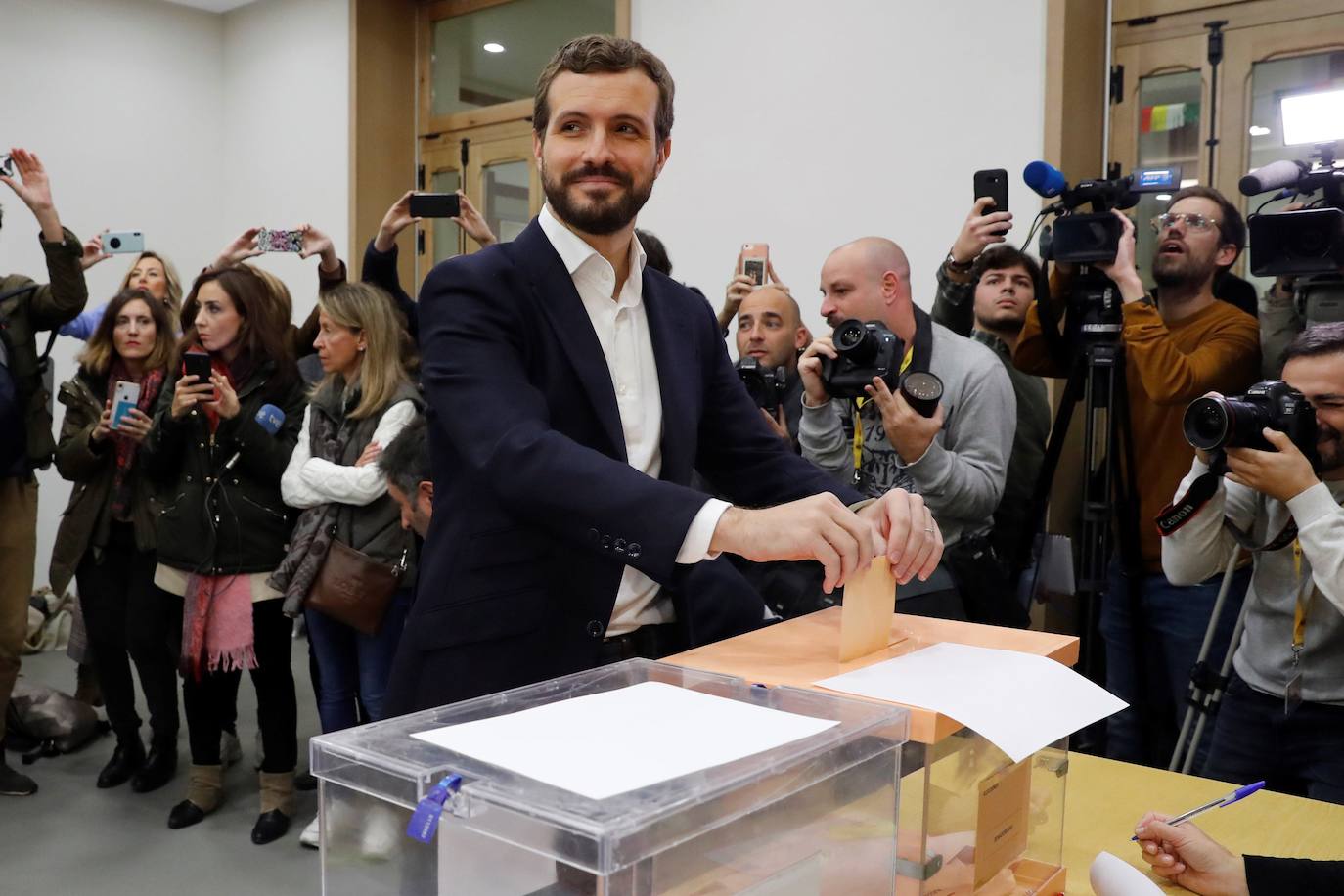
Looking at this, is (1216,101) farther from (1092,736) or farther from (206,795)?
(206,795)

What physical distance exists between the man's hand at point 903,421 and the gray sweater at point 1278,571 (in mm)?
458

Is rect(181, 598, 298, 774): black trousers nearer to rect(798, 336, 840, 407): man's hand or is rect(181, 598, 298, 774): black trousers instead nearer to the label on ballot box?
rect(798, 336, 840, 407): man's hand

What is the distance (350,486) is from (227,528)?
0.39 m

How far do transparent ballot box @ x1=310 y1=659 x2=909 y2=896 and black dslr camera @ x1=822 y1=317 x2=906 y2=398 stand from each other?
1434 mm

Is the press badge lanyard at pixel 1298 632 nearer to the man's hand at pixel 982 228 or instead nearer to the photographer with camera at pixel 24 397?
the man's hand at pixel 982 228

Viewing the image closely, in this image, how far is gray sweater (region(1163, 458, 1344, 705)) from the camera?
5.56 ft

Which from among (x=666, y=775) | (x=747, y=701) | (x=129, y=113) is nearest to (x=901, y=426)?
(x=747, y=701)

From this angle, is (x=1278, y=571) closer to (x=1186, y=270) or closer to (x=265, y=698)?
(x=1186, y=270)

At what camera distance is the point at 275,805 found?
2926 millimetres

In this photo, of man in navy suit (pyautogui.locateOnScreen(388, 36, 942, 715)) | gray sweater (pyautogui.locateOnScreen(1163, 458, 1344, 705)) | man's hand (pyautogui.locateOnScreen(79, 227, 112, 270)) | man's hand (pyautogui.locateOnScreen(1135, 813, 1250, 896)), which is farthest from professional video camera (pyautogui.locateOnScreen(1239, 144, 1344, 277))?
man's hand (pyautogui.locateOnScreen(79, 227, 112, 270))

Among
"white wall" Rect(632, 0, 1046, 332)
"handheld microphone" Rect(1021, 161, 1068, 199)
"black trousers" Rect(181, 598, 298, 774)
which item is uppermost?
"white wall" Rect(632, 0, 1046, 332)

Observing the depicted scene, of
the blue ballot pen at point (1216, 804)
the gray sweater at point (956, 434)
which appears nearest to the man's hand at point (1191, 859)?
the blue ballot pen at point (1216, 804)

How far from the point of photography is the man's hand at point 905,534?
102cm

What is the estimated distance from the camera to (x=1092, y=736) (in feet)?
7.55
